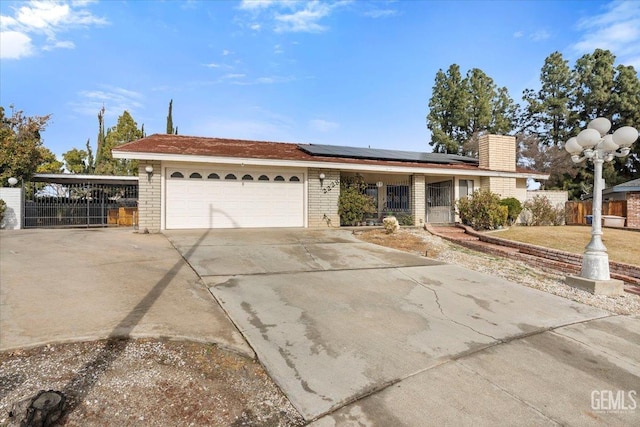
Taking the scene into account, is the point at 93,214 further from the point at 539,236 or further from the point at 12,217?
the point at 539,236

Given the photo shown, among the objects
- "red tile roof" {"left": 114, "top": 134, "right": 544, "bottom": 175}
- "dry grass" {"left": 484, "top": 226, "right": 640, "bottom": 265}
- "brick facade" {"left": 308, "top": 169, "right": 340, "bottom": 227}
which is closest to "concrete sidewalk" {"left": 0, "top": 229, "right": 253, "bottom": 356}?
"red tile roof" {"left": 114, "top": 134, "right": 544, "bottom": 175}

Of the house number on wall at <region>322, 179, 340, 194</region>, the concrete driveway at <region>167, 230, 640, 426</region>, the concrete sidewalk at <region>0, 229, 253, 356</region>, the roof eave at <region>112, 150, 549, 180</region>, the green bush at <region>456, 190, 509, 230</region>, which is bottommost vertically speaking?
the concrete driveway at <region>167, 230, 640, 426</region>

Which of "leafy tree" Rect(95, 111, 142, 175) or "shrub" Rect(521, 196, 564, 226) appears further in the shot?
"leafy tree" Rect(95, 111, 142, 175)

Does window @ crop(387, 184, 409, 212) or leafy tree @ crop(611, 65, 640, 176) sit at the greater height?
leafy tree @ crop(611, 65, 640, 176)

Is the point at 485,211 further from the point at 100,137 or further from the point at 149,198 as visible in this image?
the point at 100,137

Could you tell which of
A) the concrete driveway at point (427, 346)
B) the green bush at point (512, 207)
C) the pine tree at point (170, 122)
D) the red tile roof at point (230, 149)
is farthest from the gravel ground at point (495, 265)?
the pine tree at point (170, 122)

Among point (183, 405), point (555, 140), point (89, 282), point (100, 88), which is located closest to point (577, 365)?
point (183, 405)

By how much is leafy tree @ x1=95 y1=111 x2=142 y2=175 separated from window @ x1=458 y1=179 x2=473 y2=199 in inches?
984

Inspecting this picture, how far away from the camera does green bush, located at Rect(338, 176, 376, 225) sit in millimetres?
13688

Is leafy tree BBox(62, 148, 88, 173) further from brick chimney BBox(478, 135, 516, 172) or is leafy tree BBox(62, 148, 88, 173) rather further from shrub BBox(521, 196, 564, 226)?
shrub BBox(521, 196, 564, 226)

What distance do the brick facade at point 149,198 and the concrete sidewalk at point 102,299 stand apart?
334 cm

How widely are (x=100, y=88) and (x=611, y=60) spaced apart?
40.1 meters

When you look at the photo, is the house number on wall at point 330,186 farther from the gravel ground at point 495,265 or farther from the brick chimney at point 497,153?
the brick chimney at point 497,153

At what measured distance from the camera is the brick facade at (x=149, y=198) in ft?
36.5
